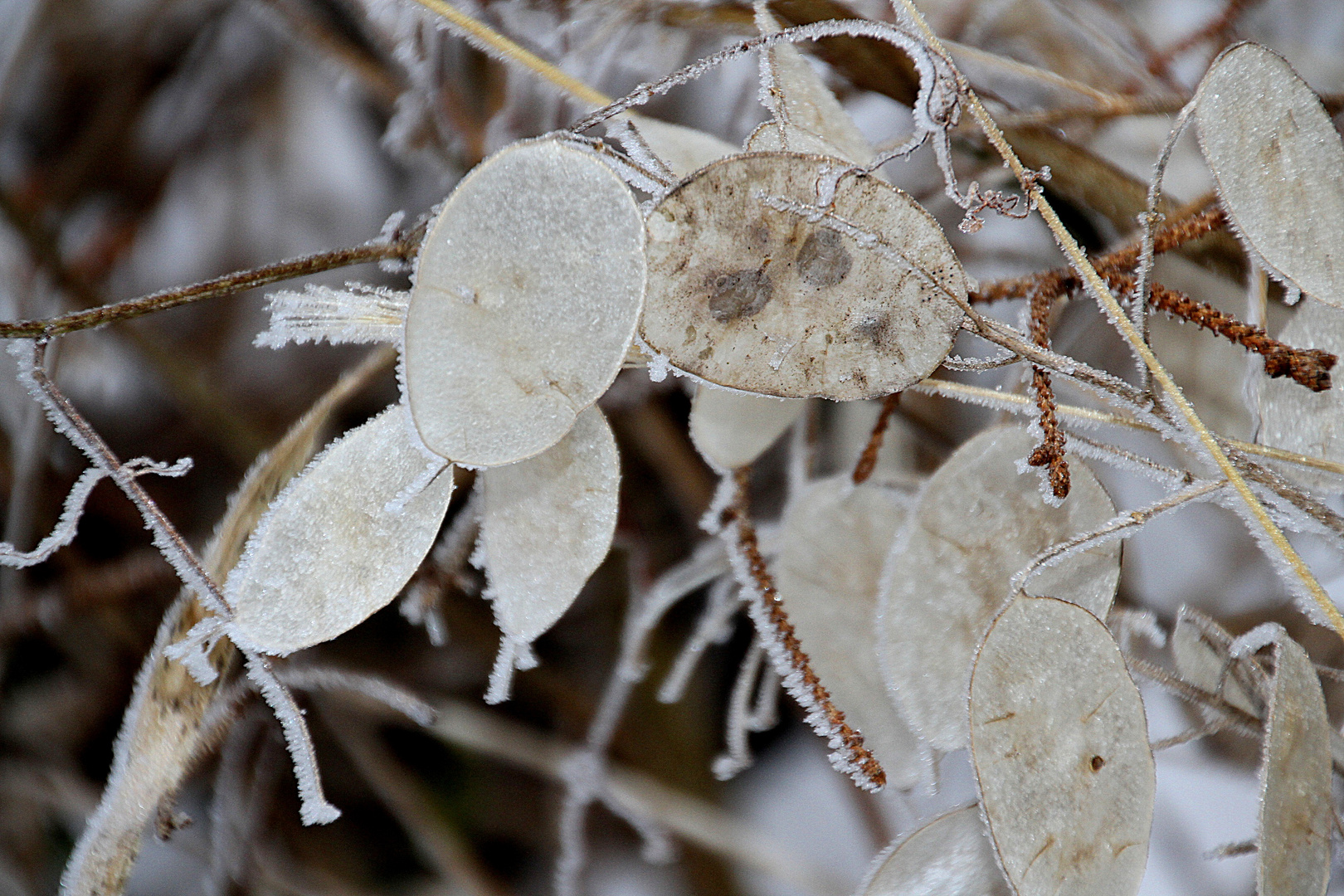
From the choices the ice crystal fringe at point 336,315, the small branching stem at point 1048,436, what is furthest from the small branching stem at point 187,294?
the small branching stem at point 1048,436

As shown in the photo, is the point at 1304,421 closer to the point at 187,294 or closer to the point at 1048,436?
the point at 1048,436

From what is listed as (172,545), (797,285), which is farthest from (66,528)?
(797,285)

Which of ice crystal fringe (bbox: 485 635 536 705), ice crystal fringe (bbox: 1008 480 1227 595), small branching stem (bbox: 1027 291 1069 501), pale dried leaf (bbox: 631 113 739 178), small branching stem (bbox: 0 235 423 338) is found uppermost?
small branching stem (bbox: 0 235 423 338)

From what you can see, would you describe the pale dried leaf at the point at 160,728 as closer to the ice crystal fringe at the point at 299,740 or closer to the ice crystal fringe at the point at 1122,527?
the ice crystal fringe at the point at 299,740

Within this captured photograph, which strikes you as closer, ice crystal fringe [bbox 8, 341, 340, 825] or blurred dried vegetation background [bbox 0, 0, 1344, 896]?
ice crystal fringe [bbox 8, 341, 340, 825]

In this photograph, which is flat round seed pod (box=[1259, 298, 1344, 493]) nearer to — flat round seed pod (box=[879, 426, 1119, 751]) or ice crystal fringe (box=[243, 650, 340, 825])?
flat round seed pod (box=[879, 426, 1119, 751])

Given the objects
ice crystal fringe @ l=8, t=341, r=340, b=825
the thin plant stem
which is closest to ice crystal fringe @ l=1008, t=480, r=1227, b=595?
the thin plant stem
